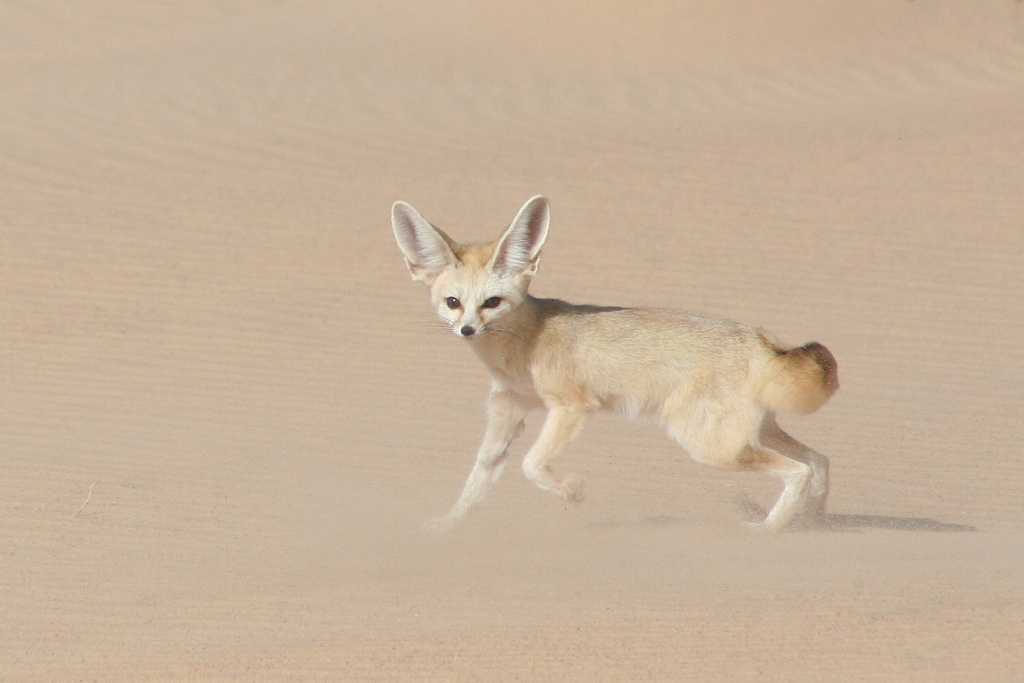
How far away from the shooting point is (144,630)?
5281mm

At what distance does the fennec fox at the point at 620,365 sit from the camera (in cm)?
615

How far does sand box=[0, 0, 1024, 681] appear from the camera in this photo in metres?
5.34

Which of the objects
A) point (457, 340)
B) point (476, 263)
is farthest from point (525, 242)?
point (457, 340)

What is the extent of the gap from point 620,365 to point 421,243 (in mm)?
1109

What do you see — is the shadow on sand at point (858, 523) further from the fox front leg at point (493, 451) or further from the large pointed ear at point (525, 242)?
the large pointed ear at point (525, 242)

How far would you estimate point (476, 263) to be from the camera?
20.6ft

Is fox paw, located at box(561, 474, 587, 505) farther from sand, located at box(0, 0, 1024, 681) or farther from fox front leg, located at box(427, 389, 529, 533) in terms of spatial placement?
fox front leg, located at box(427, 389, 529, 533)

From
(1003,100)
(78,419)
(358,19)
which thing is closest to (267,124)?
(358,19)

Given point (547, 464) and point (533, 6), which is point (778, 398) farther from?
point (533, 6)

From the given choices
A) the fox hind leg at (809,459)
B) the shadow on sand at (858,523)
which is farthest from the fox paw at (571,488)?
the shadow on sand at (858,523)

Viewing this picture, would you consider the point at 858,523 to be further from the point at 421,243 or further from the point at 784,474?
the point at 421,243

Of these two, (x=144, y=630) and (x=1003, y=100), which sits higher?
(x=1003, y=100)

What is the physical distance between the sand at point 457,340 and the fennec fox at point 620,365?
43 cm

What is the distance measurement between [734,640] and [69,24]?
17.4m
